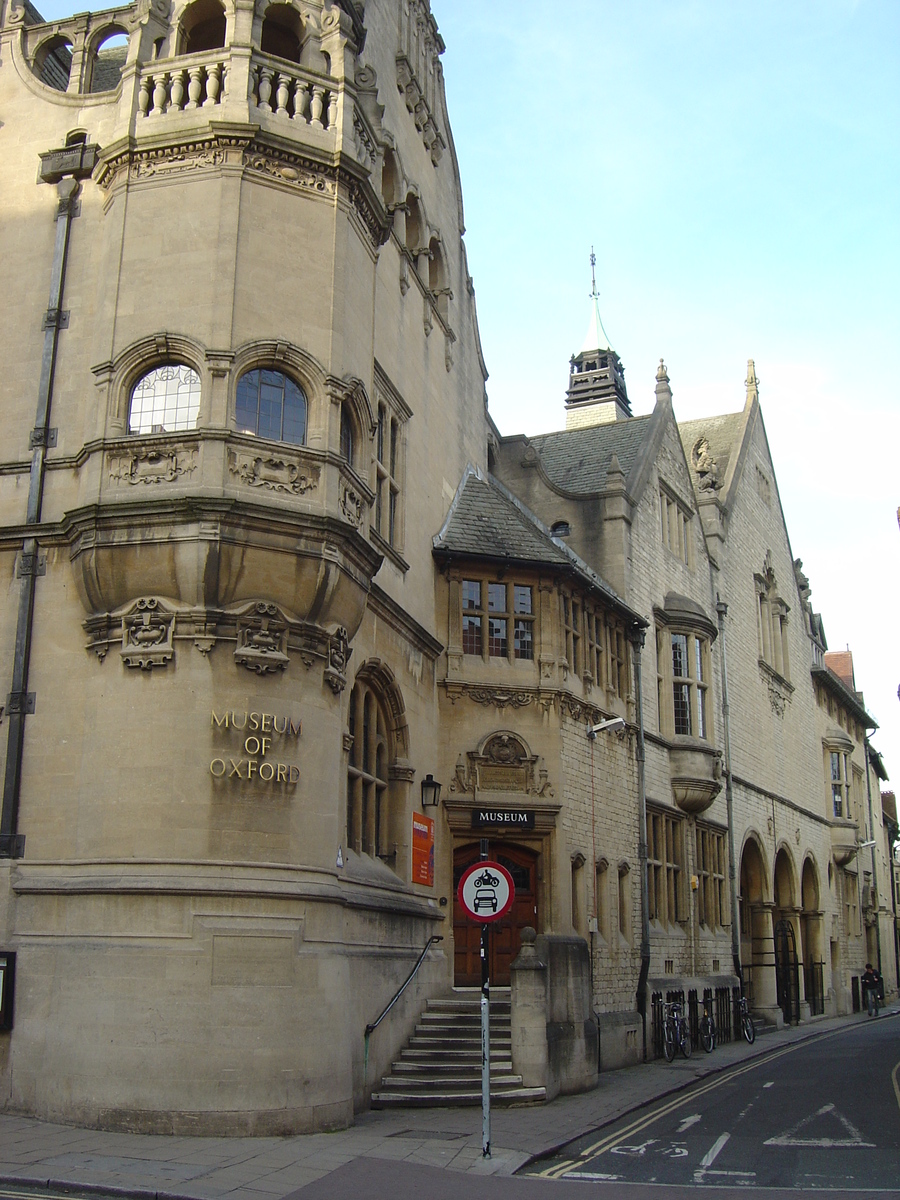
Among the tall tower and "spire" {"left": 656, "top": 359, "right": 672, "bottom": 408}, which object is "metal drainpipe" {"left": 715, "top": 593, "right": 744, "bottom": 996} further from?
the tall tower

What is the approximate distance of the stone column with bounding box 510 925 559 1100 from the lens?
1705 cm

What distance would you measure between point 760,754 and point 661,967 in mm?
12785

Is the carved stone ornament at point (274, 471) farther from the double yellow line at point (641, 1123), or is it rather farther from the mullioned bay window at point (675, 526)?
the mullioned bay window at point (675, 526)

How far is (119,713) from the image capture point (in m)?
14.8

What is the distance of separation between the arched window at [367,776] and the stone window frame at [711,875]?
14.0 metres

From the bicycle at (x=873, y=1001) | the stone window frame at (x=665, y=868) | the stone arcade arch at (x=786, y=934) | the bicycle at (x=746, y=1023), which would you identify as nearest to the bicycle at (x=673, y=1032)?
the stone window frame at (x=665, y=868)

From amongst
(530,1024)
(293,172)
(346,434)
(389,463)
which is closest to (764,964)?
(530,1024)

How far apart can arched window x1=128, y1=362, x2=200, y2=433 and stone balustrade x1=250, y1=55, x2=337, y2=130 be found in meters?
4.09

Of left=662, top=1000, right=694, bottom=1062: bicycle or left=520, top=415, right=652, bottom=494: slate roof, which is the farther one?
left=520, top=415, right=652, bottom=494: slate roof

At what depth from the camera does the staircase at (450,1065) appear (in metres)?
16.3

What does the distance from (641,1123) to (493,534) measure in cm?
1155

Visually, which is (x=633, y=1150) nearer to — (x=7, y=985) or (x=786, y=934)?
(x=7, y=985)

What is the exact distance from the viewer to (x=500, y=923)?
22219 mm

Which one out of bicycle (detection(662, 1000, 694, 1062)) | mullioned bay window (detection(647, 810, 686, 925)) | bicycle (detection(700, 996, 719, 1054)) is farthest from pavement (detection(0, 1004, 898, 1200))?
bicycle (detection(700, 996, 719, 1054))
